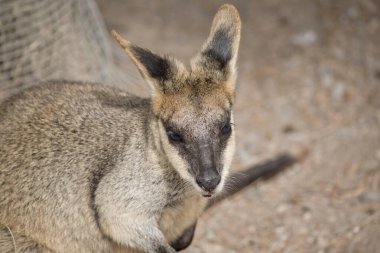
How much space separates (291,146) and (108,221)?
9.02ft

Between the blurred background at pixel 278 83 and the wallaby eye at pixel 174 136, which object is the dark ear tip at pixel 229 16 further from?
the blurred background at pixel 278 83

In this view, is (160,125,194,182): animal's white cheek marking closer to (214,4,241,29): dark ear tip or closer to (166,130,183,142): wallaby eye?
(166,130,183,142): wallaby eye

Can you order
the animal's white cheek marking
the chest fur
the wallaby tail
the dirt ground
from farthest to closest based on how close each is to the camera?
the dirt ground
the wallaby tail
the chest fur
the animal's white cheek marking

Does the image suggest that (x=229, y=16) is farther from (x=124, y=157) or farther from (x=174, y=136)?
(x=124, y=157)

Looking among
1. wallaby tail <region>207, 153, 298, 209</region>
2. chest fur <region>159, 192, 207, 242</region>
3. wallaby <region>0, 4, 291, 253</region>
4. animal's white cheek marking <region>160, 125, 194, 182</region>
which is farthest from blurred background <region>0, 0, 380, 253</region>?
animal's white cheek marking <region>160, 125, 194, 182</region>

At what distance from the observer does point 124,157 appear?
3.94 m

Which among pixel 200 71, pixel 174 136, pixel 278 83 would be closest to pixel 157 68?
pixel 200 71

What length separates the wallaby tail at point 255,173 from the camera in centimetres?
496

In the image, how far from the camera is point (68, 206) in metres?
3.98

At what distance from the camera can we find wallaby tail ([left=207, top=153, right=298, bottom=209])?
16.3ft

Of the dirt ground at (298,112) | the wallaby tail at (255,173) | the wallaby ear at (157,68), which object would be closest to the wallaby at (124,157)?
the wallaby ear at (157,68)

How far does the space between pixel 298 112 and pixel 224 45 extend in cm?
297

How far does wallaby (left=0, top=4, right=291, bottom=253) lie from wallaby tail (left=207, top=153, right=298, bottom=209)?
0.73m

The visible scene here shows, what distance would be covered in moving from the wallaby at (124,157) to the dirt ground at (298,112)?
123 centimetres
